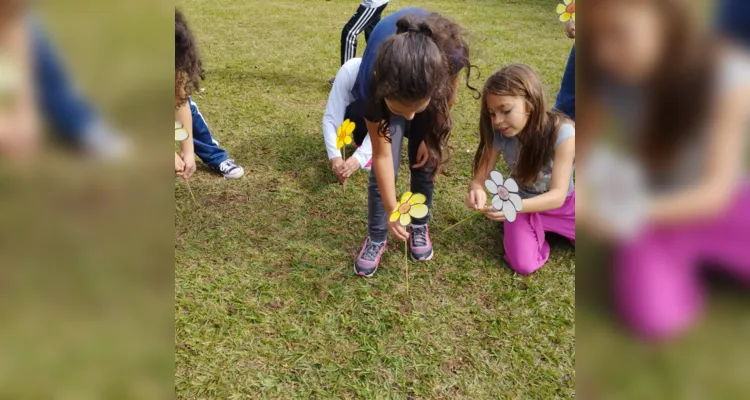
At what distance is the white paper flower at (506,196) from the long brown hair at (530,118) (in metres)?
0.20

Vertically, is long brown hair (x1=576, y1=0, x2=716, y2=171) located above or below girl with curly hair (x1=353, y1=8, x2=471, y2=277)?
above

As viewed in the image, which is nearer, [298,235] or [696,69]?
[696,69]

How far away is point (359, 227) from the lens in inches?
71.7

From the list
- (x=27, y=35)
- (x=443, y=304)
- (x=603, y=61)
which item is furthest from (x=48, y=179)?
(x=443, y=304)

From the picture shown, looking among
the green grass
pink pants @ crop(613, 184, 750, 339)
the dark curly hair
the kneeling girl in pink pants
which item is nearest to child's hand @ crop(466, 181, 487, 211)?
the kneeling girl in pink pants

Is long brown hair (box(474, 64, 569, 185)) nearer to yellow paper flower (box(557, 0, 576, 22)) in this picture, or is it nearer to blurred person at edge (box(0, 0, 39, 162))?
yellow paper flower (box(557, 0, 576, 22))

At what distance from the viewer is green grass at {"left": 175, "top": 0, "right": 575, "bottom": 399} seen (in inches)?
48.8

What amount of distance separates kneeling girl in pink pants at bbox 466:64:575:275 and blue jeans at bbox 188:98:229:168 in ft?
3.63

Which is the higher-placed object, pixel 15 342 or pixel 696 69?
pixel 696 69

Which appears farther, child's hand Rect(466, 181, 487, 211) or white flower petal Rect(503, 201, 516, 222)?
child's hand Rect(466, 181, 487, 211)

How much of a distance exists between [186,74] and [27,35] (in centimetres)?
140

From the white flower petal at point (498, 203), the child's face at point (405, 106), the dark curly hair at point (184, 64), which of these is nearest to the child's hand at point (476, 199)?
the white flower petal at point (498, 203)

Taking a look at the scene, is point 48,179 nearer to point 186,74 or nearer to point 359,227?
point 186,74

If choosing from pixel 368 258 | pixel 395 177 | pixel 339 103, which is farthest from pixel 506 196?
pixel 339 103
